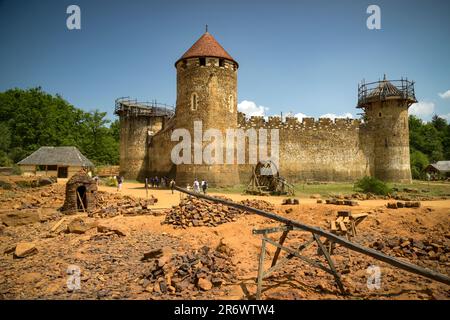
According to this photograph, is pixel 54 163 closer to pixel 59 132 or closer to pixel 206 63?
pixel 59 132

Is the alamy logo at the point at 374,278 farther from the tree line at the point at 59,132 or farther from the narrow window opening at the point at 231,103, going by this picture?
the tree line at the point at 59,132

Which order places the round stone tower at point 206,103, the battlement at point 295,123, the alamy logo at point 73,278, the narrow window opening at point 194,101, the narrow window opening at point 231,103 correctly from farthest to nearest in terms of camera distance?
the battlement at point 295,123, the narrow window opening at point 231,103, the narrow window opening at point 194,101, the round stone tower at point 206,103, the alamy logo at point 73,278

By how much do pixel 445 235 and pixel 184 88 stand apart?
19.6m

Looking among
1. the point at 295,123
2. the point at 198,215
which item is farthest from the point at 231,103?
the point at 198,215

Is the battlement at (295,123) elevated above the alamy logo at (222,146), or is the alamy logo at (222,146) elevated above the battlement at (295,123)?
the battlement at (295,123)

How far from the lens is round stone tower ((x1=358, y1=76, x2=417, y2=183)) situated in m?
26.8

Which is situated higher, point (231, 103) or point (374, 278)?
point (231, 103)

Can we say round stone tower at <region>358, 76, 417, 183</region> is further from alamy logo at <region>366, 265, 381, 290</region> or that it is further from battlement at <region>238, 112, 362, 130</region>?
alamy logo at <region>366, 265, 381, 290</region>

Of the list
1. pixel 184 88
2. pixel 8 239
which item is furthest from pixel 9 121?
pixel 8 239

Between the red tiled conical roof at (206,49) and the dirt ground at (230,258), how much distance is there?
1531cm

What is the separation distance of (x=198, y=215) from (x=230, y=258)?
11.9ft

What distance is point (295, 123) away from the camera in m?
26.9

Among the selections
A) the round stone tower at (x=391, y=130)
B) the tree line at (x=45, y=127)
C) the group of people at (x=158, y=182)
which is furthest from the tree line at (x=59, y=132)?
the group of people at (x=158, y=182)

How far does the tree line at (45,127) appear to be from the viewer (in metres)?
40.2
